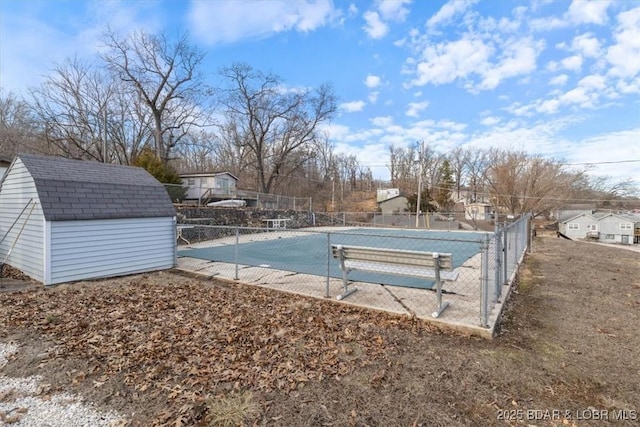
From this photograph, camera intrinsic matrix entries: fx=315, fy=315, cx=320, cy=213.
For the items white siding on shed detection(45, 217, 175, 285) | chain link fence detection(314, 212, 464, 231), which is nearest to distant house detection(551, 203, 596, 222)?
chain link fence detection(314, 212, 464, 231)

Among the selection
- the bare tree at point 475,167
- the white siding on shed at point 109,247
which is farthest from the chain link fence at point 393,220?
the bare tree at point 475,167

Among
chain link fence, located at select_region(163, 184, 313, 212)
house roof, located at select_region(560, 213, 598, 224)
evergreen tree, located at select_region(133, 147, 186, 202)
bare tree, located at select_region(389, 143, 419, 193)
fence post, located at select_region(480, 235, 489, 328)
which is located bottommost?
house roof, located at select_region(560, 213, 598, 224)

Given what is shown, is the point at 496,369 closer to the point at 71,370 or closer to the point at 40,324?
the point at 71,370

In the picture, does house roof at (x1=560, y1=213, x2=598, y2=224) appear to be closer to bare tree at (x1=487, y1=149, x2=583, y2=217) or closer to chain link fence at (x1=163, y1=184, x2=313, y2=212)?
bare tree at (x1=487, y1=149, x2=583, y2=217)

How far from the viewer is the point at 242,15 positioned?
35.9ft

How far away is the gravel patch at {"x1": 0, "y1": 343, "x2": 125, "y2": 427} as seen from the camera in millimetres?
2242

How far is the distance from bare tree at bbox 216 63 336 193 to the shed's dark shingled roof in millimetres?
25143

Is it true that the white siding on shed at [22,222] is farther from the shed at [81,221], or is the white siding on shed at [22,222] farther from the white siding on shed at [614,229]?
the white siding on shed at [614,229]

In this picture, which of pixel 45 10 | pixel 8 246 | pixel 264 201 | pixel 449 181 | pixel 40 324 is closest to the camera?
pixel 40 324

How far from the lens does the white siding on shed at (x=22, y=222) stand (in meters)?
6.44

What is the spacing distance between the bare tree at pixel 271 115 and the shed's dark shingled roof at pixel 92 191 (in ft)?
82.5

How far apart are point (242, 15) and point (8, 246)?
31.9 feet

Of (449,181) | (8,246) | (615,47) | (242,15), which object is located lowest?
(8,246)

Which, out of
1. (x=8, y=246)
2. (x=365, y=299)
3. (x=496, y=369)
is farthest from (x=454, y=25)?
(x=8, y=246)
